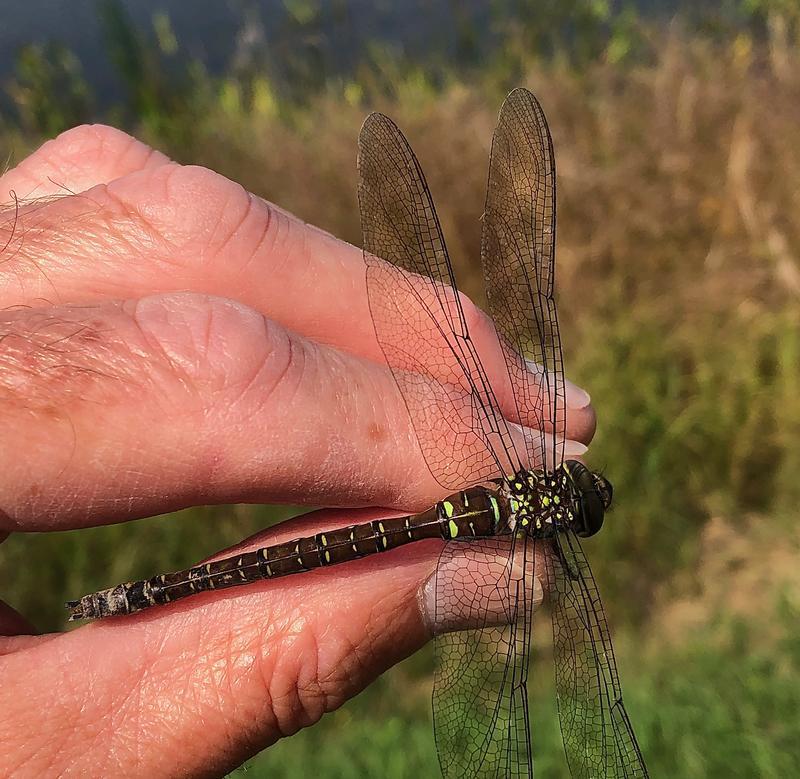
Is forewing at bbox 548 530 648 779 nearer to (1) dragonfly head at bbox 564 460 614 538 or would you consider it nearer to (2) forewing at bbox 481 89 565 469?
(1) dragonfly head at bbox 564 460 614 538

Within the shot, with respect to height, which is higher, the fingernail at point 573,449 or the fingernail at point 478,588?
the fingernail at point 573,449

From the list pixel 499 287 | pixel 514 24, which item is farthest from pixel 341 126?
pixel 499 287

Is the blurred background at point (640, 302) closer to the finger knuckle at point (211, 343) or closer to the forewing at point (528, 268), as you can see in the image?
the forewing at point (528, 268)

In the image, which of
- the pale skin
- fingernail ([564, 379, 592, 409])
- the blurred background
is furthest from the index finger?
the blurred background

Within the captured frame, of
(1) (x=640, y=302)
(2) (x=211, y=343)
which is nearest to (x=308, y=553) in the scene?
(2) (x=211, y=343)

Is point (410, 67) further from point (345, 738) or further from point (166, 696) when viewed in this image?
point (166, 696)

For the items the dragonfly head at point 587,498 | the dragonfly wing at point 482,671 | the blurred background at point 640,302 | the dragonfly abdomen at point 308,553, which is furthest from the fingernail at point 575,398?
the blurred background at point 640,302
